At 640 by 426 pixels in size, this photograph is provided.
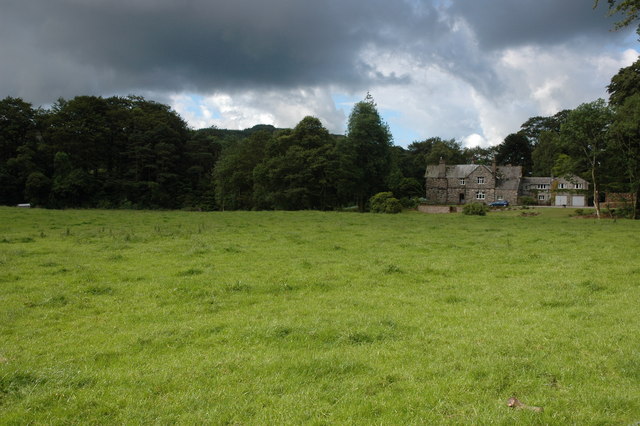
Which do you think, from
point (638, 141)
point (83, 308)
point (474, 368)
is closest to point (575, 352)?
point (474, 368)

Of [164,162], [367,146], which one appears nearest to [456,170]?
[367,146]

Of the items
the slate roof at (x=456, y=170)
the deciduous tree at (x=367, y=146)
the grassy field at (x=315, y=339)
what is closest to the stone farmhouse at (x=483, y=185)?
the slate roof at (x=456, y=170)

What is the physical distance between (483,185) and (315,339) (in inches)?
3951

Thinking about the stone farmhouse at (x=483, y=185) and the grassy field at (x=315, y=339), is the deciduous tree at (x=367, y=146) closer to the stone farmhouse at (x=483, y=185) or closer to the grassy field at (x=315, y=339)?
the stone farmhouse at (x=483, y=185)

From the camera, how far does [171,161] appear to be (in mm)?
77938

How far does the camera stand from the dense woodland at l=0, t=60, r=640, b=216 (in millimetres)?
63906

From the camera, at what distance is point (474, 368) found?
641 centimetres

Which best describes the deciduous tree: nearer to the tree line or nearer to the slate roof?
the tree line

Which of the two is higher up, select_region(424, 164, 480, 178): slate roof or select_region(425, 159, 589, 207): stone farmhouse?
select_region(424, 164, 480, 178): slate roof

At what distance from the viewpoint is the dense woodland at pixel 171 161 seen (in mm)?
63906

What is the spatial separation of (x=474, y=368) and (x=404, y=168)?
353 feet

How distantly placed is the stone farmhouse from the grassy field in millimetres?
88833

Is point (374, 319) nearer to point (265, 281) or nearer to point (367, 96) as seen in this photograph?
point (265, 281)

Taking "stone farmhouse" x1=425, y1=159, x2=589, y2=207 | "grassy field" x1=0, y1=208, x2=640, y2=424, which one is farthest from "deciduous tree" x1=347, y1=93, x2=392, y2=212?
"grassy field" x1=0, y1=208, x2=640, y2=424
